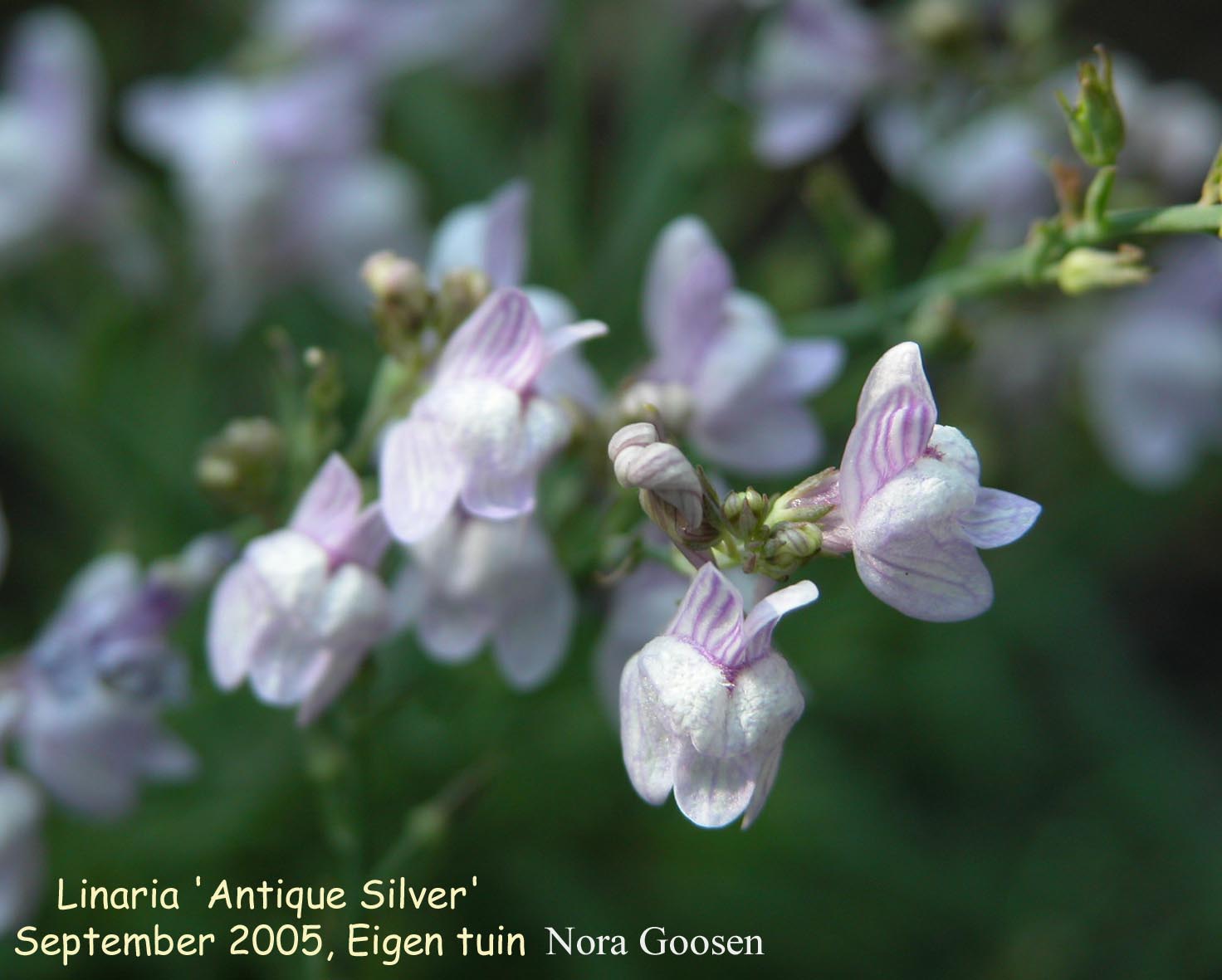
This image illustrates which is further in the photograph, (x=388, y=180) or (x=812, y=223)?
(x=812, y=223)

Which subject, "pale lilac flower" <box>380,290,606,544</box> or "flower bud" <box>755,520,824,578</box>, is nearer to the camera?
"flower bud" <box>755,520,824,578</box>

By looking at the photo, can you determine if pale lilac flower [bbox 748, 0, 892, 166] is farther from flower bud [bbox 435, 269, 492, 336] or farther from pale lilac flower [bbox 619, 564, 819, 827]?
pale lilac flower [bbox 619, 564, 819, 827]

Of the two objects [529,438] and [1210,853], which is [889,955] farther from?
[529,438]

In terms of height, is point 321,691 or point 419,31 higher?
point 419,31

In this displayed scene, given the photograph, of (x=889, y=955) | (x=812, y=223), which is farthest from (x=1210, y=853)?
(x=812, y=223)

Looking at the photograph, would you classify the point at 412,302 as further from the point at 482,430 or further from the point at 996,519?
the point at 996,519

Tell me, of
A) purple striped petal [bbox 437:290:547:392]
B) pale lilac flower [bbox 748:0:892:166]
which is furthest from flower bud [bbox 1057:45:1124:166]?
pale lilac flower [bbox 748:0:892:166]

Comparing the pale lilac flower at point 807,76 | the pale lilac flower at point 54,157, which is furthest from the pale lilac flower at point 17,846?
the pale lilac flower at point 807,76
